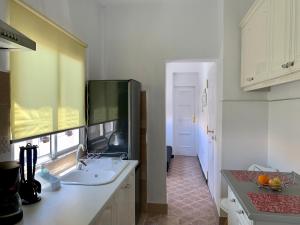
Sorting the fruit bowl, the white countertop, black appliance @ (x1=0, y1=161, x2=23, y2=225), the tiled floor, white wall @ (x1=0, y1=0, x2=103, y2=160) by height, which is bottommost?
the tiled floor

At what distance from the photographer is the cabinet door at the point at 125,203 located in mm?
2033

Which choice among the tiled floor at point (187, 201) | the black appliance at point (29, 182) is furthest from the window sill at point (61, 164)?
the tiled floor at point (187, 201)

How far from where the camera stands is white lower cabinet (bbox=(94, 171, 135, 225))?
167cm

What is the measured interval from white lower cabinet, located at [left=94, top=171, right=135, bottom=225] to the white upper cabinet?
4.94 ft

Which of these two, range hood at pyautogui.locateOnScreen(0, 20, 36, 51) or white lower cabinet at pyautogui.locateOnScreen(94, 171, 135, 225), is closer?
range hood at pyautogui.locateOnScreen(0, 20, 36, 51)

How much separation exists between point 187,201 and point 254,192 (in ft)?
7.51

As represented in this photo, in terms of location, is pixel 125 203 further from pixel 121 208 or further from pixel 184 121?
pixel 184 121

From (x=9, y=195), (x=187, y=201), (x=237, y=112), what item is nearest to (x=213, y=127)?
(x=237, y=112)

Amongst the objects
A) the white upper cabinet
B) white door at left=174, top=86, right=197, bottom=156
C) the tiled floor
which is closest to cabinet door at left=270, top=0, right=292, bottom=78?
the white upper cabinet

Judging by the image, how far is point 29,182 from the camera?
1.57 m

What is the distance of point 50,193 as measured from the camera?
5.66 ft

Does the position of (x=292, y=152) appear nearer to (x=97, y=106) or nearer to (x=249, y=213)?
(x=249, y=213)

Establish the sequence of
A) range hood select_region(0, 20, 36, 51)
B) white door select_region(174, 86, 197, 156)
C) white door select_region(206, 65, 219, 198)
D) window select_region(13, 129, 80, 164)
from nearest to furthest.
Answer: range hood select_region(0, 20, 36, 51) → window select_region(13, 129, 80, 164) → white door select_region(206, 65, 219, 198) → white door select_region(174, 86, 197, 156)

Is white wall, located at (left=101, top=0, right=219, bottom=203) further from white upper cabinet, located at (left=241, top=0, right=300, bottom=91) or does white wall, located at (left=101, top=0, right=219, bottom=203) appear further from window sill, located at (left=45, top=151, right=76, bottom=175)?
window sill, located at (left=45, top=151, right=76, bottom=175)
